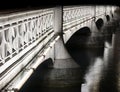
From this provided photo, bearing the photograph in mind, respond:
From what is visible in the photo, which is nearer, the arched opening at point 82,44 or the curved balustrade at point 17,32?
the curved balustrade at point 17,32

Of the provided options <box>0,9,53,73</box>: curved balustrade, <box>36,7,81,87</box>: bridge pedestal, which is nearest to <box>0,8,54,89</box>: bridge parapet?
<box>0,9,53,73</box>: curved balustrade

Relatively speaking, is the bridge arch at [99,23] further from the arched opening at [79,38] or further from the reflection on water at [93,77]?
the reflection on water at [93,77]

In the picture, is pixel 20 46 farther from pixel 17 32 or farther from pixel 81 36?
pixel 81 36

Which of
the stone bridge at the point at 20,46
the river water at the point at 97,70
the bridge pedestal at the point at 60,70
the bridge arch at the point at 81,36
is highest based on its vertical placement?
the stone bridge at the point at 20,46

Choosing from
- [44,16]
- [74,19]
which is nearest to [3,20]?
[44,16]

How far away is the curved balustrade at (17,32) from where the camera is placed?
6.56m

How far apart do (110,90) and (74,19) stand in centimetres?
614

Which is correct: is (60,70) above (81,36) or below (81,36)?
above

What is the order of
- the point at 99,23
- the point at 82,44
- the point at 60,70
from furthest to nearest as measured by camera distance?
the point at 99,23, the point at 82,44, the point at 60,70

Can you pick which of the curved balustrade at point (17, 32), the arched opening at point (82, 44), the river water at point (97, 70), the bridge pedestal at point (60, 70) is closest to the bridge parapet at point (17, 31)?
the curved balustrade at point (17, 32)

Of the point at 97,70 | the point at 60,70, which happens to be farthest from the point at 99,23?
the point at 60,70

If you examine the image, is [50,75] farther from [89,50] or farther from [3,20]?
[89,50]

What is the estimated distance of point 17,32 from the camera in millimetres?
7539

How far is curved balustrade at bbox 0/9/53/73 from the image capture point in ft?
21.5
